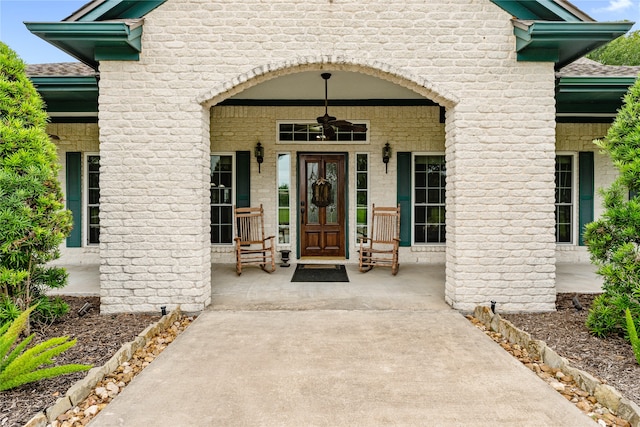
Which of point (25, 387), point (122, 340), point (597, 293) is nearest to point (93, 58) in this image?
point (122, 340)

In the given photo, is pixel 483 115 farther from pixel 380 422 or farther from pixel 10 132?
pixel 10 132

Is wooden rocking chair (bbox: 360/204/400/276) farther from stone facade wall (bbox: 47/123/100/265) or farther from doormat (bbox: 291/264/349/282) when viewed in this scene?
stone facade wall (bbox: 47/123/100/265)

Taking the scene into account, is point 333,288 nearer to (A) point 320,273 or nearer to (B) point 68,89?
(A) point 320,273

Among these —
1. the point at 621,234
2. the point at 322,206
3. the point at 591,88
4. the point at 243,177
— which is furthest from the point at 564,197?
the point at 243,177

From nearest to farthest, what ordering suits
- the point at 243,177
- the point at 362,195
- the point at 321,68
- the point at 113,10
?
1. the point at 113,10
2. the point at 321,68
3. the point at 243,177
4. the point at 362,195

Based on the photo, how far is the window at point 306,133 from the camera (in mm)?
6930

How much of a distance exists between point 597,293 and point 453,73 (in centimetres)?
331

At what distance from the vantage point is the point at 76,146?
6902 mm

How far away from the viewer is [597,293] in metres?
4.76

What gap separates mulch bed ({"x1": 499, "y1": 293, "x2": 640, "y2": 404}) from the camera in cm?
258

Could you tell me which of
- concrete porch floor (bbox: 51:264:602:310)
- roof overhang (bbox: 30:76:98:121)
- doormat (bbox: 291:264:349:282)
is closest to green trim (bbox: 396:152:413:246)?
concrete porch floor (bbox: 51:264:602:310)

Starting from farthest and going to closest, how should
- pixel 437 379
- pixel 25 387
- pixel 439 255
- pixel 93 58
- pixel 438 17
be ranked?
pixel 439 255, pixel 93 58, pixel 438 17, pixel 437 379, pixel 25 387

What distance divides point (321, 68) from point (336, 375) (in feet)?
10.3

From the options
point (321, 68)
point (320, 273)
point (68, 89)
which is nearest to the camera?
point (321, 68)
